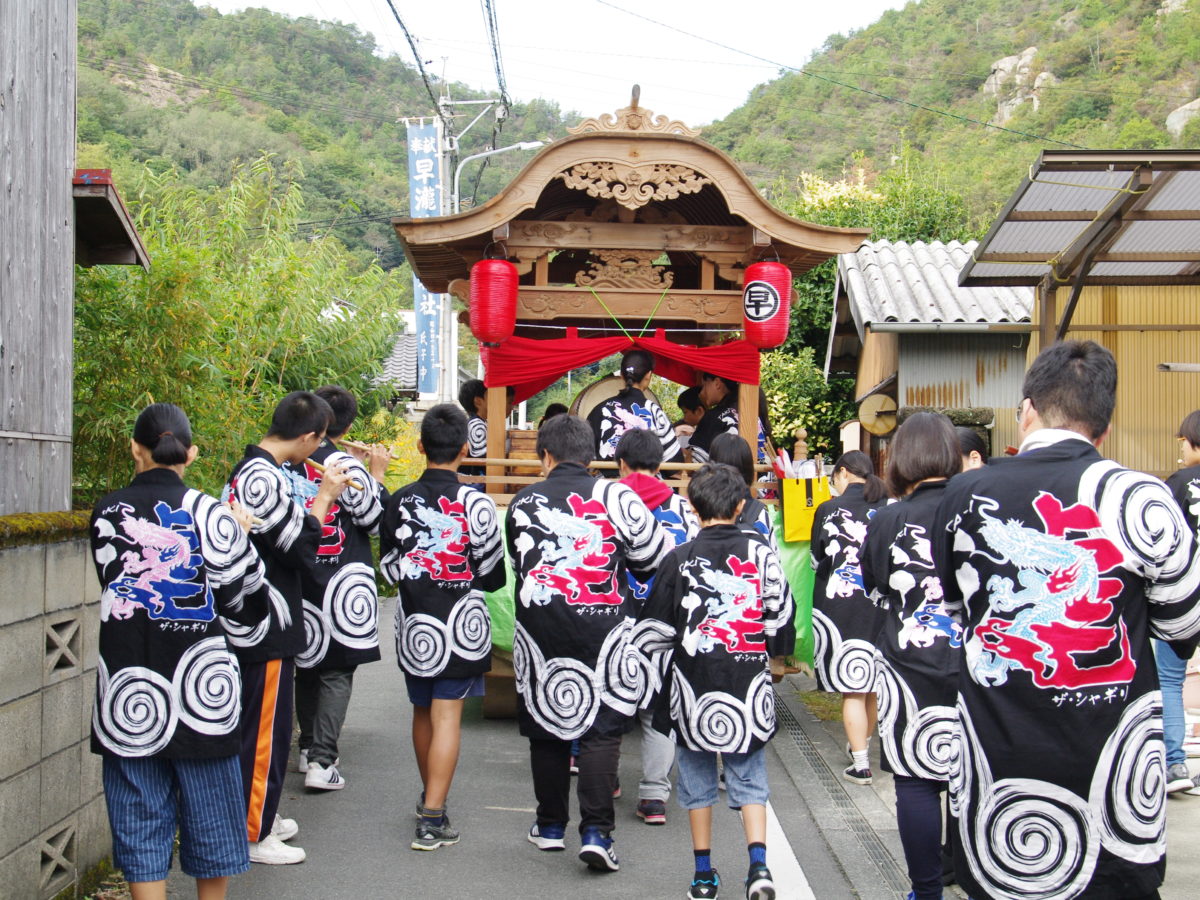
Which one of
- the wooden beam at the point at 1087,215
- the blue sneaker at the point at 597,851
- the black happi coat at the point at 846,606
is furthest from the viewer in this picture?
the wooden beam at the point at 1087,215

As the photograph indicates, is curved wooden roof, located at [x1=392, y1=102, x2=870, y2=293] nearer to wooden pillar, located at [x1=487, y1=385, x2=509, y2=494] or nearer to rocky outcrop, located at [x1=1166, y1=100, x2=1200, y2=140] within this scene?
wooden pillar, located at [x1=487, y1=385, x2=509, y2=494]

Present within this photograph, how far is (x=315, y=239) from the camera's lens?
32.9 feet

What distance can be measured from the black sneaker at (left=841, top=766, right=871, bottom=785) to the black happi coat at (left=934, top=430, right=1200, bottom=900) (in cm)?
362

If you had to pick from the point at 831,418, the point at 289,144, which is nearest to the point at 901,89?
the point at 289,144

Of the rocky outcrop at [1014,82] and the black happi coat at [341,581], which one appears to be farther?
the rocky outcrop at [1014,82]

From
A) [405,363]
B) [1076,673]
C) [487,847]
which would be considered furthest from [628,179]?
[405,363]

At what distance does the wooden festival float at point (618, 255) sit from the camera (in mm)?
8734

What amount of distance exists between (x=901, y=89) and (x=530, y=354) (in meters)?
55.9

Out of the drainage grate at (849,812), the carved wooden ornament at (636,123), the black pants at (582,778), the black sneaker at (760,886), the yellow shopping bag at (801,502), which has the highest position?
the carved wooden ornament at (636,123)

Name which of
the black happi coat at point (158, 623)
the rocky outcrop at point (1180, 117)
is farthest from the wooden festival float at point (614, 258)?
the rocky outcrop at point (1180, 117)

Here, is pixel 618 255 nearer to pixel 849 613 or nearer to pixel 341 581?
pixel 849 613

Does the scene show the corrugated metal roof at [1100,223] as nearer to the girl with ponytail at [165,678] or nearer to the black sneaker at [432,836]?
the black sneaker at [432,836]

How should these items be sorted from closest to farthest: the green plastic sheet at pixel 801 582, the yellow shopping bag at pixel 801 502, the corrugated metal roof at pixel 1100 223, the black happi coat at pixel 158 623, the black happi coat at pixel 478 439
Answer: the black happi coat at pixel 158 623
the corrugated metal roof at pixel 1100 223
the yellow shopping bag at pixel 801 502
the green plastic sheet at pixel 801 582
the black happi coat at pixel 478 439

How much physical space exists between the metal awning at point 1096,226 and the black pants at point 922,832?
15.0ft
